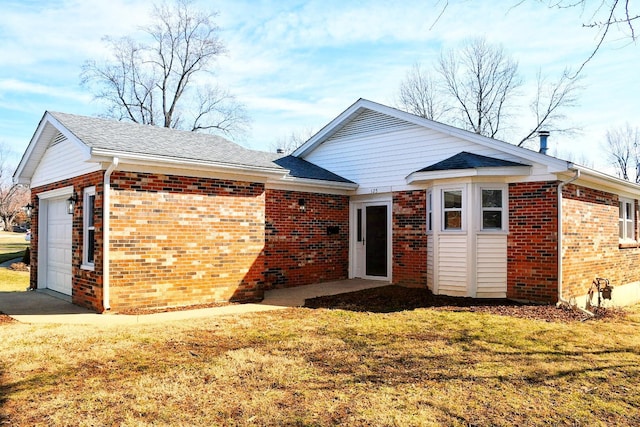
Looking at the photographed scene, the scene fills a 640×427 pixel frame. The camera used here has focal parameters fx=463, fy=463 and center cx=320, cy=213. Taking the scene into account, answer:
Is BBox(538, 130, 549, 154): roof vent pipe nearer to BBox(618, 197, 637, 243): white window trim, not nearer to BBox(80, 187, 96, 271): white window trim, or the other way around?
BBox(618, 197, 637, 243): white window trim

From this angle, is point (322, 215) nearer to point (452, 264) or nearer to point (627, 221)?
point (452, 264)

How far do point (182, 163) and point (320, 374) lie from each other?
17.4 ft

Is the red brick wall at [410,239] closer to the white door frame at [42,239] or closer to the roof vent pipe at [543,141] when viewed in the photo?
the roof vent pipe at [543,141]

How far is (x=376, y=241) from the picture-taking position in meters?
13.3

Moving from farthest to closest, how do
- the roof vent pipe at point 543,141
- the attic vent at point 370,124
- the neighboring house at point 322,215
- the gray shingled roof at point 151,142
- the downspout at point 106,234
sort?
the attic vent at point 370,124
the roof vent pipe at point 543,141
the neighboring house at point 322,215
the gray shingled roof at point 151,142
the downspout at point 106,234

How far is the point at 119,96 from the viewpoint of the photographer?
33.2m

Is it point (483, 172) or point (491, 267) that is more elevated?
point (483, 172)

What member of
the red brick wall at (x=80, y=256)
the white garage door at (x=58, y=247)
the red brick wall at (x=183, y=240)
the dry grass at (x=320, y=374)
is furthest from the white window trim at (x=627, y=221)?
Answer: the white garage door at (x=58, y=247)

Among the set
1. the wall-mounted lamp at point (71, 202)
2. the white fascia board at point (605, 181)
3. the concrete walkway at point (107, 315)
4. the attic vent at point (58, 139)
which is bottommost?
the concrete walkway at point (107, 315)

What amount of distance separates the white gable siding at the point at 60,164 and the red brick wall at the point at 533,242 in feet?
28.6

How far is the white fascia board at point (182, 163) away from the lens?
8.12 m

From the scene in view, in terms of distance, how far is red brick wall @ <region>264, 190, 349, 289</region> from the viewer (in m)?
11.9

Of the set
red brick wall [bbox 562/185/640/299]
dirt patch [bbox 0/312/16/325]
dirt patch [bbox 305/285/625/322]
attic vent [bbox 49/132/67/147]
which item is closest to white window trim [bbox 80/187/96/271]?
dirt patch [bbox 0/312/16/325]

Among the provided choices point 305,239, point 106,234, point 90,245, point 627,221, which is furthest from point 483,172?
point 90,245
